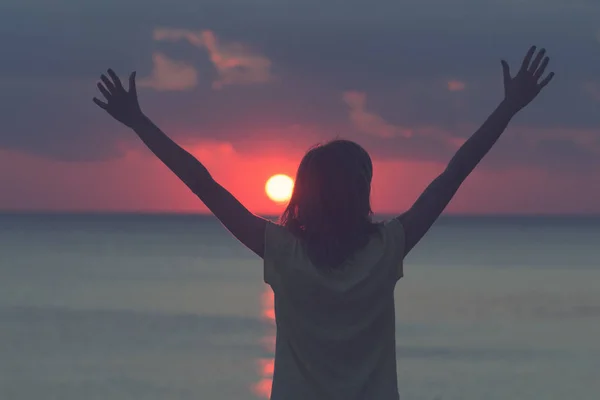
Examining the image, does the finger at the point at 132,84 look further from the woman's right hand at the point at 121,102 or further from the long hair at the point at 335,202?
the long hair at the point at 335,202

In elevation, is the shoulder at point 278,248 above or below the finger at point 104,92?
below

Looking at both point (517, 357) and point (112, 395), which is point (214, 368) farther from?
point (517, 357)

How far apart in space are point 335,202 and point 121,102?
736 millimetres

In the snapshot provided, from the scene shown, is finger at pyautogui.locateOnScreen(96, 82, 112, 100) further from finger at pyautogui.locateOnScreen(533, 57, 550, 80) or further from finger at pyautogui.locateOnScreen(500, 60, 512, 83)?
finger at pyautogui.locateOnScreen(533, 57, 550, 80)

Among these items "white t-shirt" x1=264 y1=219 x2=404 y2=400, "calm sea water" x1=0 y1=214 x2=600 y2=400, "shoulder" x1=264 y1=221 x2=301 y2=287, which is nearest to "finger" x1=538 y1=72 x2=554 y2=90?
"white t-shirt" x1=264 y1=219 x2=404 y2=400

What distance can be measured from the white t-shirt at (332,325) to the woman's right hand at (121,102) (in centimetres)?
55

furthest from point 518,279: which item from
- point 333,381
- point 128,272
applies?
point 333,381

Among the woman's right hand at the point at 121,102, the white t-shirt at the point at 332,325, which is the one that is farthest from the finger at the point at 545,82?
the woman's right hand at the point at 121,102

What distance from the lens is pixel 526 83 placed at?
3.54 meters

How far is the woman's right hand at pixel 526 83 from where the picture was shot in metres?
3.52

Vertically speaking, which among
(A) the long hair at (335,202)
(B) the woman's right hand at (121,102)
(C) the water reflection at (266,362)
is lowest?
(A) the long hair at (335,202)

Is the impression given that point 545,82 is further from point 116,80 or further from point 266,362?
point 266,362

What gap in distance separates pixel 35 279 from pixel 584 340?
1101 inches

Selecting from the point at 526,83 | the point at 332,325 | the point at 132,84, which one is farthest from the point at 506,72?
the point at 132,84
